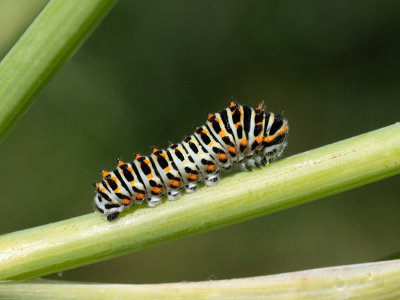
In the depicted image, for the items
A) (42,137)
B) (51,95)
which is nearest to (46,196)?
(42,137)

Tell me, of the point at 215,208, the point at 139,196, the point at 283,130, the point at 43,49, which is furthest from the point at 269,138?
the point at 43,49

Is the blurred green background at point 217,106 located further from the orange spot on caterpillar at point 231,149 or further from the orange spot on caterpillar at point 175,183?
the orange spot on caterpillar at point 175,183

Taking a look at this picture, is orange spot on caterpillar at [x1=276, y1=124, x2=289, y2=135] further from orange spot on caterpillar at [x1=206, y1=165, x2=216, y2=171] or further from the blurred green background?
the blurred green background

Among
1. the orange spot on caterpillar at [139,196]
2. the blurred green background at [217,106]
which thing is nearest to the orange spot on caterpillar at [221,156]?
the orange spot on caterpillar at [139,196]

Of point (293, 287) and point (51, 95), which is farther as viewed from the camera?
point (51, 95)

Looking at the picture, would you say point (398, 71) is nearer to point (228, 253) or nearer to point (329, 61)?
point (329, 61)

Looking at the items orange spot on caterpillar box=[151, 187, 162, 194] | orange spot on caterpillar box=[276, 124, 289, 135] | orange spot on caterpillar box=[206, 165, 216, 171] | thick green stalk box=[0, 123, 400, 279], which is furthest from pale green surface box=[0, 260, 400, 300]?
orange spot on caterpillar box=[276, 124, 289, 135]
